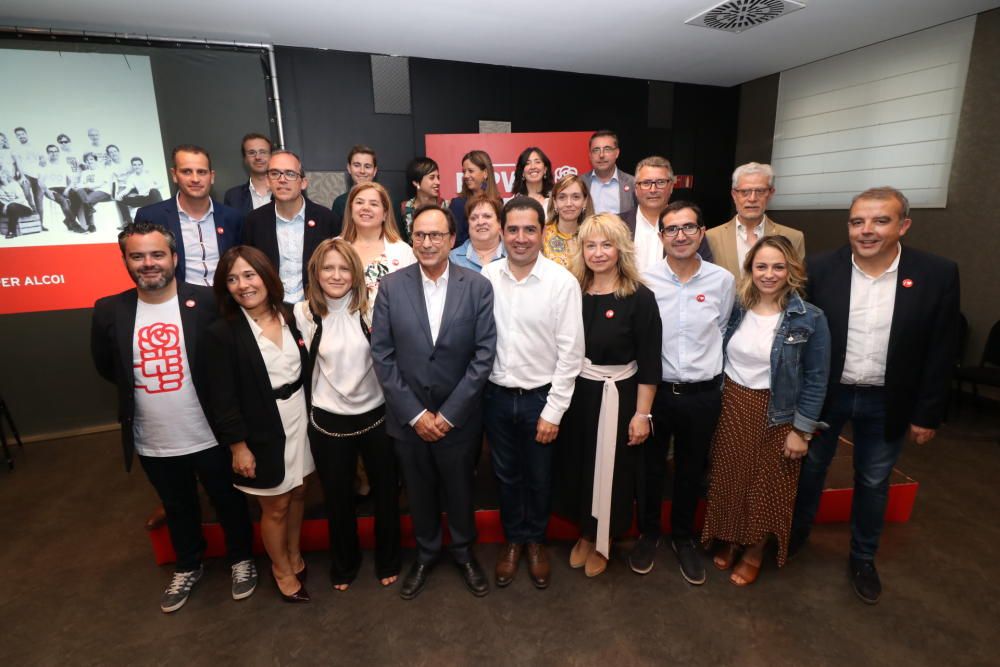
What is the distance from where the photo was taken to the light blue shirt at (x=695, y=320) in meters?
2.29

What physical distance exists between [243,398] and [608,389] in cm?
158

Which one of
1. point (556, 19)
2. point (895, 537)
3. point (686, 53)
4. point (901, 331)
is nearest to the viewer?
point (901, 331)

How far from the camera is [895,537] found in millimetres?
2852

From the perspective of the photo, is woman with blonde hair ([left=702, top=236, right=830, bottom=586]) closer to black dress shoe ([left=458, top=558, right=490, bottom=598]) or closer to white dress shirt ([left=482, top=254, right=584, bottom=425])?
white dress shirt ([left=482, top=254, right=584, bottom=425])

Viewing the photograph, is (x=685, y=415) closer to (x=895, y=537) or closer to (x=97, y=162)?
(x=895, y=537)

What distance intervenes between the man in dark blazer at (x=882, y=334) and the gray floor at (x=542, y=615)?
0.29m

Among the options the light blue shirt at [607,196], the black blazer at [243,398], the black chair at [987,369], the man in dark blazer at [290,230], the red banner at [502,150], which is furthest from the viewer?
the red banner at [502,150]

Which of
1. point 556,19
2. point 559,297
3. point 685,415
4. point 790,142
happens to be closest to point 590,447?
point 685,415

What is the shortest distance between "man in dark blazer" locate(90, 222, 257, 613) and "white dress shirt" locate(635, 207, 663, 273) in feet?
7.23

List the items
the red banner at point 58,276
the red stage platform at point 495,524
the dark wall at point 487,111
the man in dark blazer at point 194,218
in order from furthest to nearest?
the dark wall at point 487,111
the red banner at point 58,276
the man in dark blazer at point 194,218
the red stage platform at point 495,524

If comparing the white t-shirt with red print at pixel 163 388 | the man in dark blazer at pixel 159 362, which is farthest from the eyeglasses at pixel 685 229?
the white t-shirt with red print at pixel 163 388

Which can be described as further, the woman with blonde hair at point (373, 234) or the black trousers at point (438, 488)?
the woman with blonde hair at point (373, 234)

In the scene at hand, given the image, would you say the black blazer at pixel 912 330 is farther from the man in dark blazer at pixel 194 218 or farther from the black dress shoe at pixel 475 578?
the man in dark blazer at pixel 194 218

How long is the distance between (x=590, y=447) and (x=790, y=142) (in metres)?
5.76
